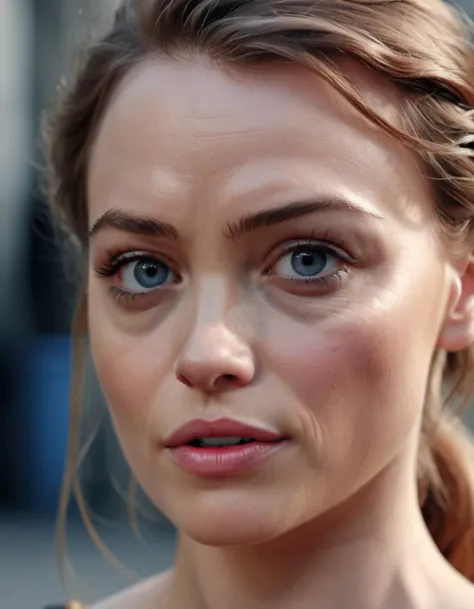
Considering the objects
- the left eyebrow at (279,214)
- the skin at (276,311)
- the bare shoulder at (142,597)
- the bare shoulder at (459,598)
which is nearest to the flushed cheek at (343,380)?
the skin at (276,311)

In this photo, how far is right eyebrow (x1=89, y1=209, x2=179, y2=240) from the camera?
1122 mm

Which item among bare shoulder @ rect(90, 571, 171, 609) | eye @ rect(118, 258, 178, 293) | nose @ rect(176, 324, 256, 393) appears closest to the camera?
nose @ rect(176, 324, 256, 393)

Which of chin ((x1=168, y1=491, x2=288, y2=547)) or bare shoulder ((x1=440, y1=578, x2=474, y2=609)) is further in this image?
bare shoulder ((x1=440, y1=578, x2=474, y2=609))

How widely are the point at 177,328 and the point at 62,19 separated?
3.18m

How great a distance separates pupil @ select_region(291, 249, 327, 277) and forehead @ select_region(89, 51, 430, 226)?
8cm

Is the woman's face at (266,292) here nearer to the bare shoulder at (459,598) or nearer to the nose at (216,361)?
the nose at (216,361)

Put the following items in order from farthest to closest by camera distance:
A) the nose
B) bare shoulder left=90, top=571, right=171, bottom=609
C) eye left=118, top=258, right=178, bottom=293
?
bare shoulder left=90, top=571, right=171, bottom=609
eye left=118, top=258, right=178, bottom=293
the nose

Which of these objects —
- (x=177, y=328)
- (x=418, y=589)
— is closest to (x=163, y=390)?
(x=177, y=328)

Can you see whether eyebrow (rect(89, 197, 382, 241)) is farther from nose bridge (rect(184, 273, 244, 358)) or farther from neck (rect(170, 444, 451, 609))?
neck (rect(170, 444, 451, 609))

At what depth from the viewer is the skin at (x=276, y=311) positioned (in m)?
1.08

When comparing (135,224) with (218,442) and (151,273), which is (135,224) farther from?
(218,442)

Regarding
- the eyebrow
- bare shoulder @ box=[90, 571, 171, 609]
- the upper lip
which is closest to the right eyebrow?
the eyebrow

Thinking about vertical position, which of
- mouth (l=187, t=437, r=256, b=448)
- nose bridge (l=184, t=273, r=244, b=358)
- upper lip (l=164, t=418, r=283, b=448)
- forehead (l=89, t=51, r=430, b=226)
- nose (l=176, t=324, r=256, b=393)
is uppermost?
forehead (l=89, t=51, r=430, b=226)

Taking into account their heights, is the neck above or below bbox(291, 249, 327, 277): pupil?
below
